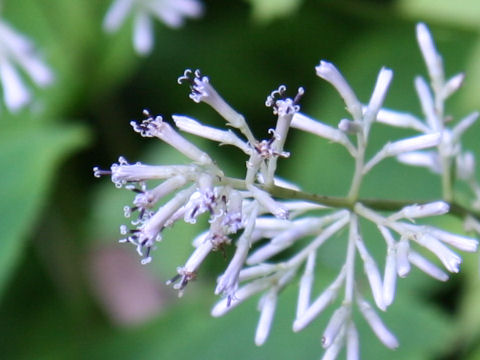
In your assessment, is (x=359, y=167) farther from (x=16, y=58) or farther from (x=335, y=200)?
(x=16, y=58)

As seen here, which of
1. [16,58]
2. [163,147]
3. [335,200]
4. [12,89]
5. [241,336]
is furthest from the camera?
[163,147]

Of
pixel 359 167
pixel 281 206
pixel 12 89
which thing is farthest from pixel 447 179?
pixel 12 89

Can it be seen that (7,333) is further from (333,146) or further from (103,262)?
(333,146)

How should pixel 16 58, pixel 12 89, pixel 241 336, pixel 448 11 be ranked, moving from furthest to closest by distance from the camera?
pixel 448 11 → pixel 16 58 → pixel 241 336 → pixel 12 89

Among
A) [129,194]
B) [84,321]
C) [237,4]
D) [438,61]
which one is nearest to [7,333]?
[84,321]

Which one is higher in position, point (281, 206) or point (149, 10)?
point (149, 10)

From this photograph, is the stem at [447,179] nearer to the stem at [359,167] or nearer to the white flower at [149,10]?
the stem at [359,167]

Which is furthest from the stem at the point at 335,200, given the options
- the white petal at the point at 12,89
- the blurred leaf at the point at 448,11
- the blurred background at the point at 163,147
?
the blurred leaf at the point at 448,11
